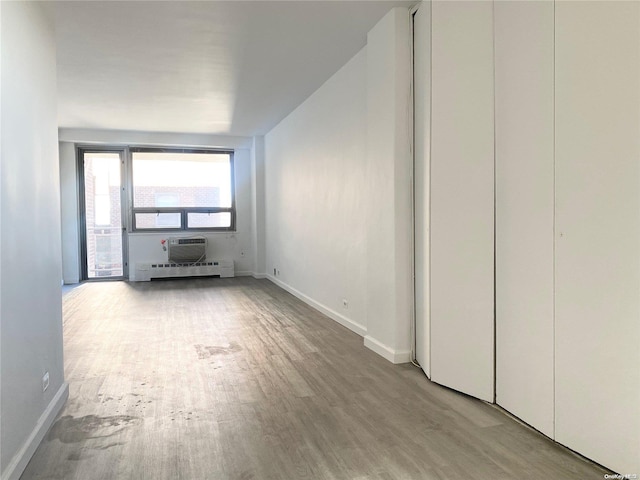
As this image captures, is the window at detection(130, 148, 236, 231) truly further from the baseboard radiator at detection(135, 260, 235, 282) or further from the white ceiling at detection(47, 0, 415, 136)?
the white ceiling at detection(47, 0, 415, 136)

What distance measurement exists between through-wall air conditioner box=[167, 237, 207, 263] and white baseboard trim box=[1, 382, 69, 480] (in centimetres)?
584

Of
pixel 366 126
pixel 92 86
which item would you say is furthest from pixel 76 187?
pixel 366 126

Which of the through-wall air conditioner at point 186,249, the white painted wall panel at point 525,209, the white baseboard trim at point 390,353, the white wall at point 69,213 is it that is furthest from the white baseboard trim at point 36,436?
the white wall at point 69,213

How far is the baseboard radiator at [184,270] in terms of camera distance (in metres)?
8.56

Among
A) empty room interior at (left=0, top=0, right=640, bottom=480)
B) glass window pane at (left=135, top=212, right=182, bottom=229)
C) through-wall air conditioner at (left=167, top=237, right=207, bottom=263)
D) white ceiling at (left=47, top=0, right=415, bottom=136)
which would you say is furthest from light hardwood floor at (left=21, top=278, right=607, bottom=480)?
glass window pane at (left=135, top=212, right=182, bottom=229)

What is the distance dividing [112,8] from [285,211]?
4159 mm

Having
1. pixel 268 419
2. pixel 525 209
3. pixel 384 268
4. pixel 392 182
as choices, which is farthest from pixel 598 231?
pixel 268 419

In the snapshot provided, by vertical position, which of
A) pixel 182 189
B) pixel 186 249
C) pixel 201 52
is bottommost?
pixel 186 249

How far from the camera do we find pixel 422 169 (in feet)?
10.7

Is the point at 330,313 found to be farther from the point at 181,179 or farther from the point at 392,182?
the point at 181,179

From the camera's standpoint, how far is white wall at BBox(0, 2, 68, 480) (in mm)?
1898

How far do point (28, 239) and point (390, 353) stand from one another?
8.38 ft

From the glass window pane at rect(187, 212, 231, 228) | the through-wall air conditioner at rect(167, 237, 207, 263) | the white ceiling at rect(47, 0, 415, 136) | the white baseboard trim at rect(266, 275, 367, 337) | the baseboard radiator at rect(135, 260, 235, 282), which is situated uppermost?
the white ceiling at rect(47, 0, 415, 136)

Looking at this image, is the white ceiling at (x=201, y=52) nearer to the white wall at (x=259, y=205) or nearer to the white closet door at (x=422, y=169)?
the white closet door at (x=422, y=169)
